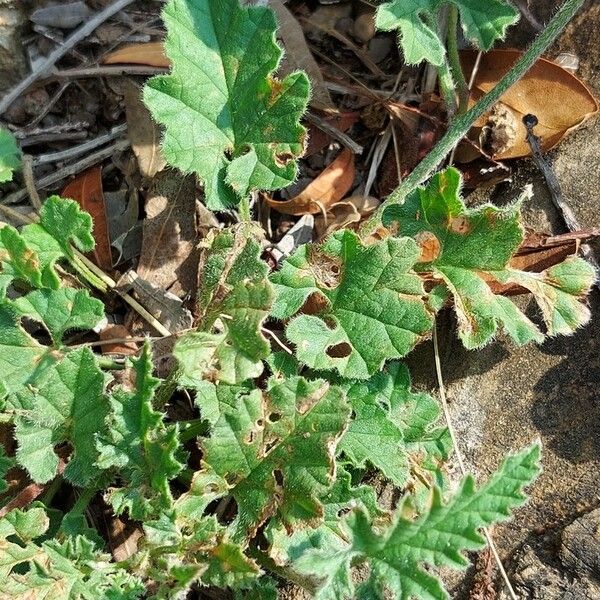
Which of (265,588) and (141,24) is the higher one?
(141,24)

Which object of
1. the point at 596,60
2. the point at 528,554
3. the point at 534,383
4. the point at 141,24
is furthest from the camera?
the point at 141,24

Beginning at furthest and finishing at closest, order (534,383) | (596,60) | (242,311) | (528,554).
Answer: (596,60)
(534,383)
(528,554)
(242,311)

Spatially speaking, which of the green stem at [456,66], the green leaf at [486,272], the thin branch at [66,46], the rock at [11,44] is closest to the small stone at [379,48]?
the green stem at [456,66]

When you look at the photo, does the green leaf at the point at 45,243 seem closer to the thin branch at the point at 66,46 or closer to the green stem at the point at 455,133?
the thin branch at the point at 66,46

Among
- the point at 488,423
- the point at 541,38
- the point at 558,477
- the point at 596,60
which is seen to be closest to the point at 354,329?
the point at 488,423

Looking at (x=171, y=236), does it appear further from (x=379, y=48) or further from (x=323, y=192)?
(x=379, y=48)

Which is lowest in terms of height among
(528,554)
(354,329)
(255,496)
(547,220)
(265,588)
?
(265,588)

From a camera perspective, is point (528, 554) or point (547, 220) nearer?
point (528, 554)

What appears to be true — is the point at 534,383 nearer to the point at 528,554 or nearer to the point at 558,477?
the point at 558,477
